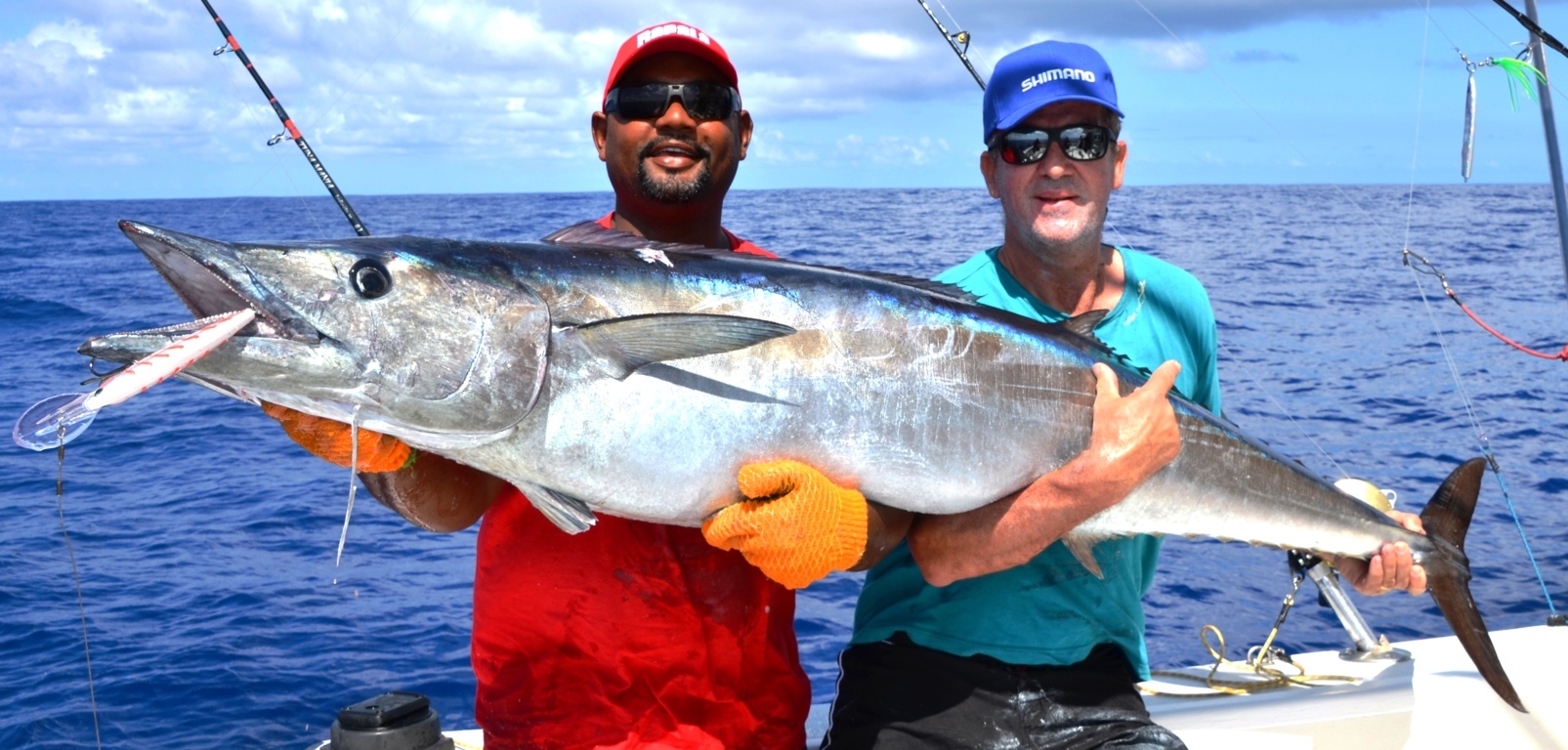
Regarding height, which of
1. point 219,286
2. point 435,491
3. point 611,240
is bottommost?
point 435,491

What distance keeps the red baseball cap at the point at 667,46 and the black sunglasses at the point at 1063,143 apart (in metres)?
0.81

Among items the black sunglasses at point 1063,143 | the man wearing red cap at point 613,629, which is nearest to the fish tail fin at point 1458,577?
the black sunglasses at point 1063,143

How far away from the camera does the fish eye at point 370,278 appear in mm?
2000

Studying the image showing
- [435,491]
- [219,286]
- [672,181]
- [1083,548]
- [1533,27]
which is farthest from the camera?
[1533,27]

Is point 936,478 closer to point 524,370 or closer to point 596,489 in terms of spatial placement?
point 596,489

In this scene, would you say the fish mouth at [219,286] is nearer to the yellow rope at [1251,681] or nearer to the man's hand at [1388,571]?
the man's hand at [1388,571]

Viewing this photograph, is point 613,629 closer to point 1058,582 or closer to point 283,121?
point 1058,582

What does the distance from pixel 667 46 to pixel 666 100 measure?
0.47 ft

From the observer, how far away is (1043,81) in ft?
9.61

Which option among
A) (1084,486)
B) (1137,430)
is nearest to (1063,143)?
(1137,430)

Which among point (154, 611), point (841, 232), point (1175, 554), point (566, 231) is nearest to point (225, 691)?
point (154, 611)

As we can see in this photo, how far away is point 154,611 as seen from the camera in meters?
7.08

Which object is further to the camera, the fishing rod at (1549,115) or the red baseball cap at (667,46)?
the fishing rod at (1549,115)

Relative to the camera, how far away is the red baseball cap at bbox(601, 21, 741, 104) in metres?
2.88
